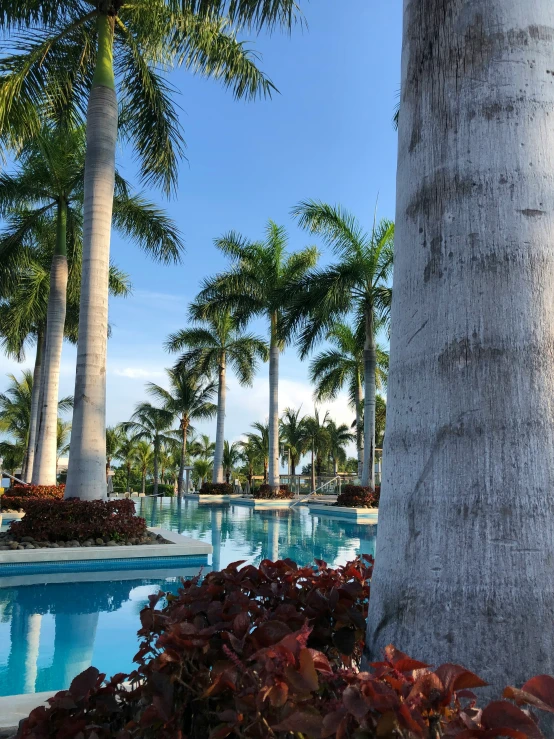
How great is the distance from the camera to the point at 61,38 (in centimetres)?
1159

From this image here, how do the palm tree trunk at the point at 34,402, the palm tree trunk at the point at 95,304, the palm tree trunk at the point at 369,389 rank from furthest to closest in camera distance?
the palm tree trunk at the point at 34,402, the palm tree trunk at the point at 369,389, the palm tree trunk at the point at 95,304

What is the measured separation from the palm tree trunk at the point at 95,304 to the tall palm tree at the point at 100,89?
0.06ft

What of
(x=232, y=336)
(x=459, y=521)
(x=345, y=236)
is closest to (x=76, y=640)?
(x=459, y=521)

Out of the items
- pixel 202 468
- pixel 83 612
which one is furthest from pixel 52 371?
pixel 202 468

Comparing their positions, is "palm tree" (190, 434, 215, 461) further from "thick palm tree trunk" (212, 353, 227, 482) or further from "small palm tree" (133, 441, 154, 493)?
"thick palm tree trunk" (212, 353, 227, 482)

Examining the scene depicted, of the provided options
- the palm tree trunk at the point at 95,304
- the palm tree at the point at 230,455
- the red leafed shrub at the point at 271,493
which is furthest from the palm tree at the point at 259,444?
the palm tree trunk at the point at 95,304

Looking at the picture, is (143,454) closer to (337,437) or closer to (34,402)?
(337,437)

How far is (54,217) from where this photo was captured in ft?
58.5

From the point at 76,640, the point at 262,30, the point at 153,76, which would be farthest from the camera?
the point at 153,76

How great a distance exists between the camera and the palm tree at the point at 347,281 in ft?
64.7

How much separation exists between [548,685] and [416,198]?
1.58 metres

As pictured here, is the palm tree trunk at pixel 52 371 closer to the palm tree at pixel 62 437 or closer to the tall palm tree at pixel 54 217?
the tall palm tree at pixel 54 217

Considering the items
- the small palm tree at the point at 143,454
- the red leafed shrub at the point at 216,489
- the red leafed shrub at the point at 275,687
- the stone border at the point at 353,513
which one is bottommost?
the stone border at the point at 353,513

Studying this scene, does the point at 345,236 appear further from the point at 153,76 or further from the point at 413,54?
the point at 413,54
